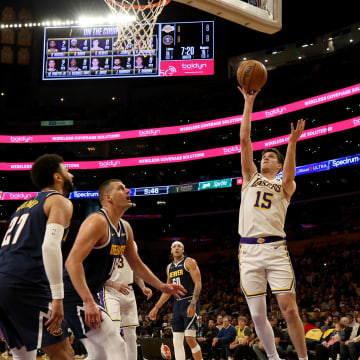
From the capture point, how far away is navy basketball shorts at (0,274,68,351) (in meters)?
3.88

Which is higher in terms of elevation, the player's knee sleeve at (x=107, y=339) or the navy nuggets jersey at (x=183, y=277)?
the navy nuggets jersey at (x=183, y=277)

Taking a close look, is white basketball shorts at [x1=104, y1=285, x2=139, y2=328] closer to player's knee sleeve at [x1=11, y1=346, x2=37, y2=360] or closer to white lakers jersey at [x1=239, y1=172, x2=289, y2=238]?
white lakers jersey at [x1=239, y1=172, x2=289, y2=238]

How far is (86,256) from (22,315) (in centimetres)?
85

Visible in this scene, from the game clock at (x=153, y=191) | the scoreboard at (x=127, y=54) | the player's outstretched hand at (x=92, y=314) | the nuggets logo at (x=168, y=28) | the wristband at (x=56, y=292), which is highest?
the nuggets logo at (x=168, y=28)

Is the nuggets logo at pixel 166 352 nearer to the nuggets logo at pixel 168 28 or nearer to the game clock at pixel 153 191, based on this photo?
the game clock at pixel 153 191

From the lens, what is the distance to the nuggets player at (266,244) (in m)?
5.79

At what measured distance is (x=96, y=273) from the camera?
484 centimetres

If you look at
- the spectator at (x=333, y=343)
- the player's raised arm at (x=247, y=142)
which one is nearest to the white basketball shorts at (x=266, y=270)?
the player's raised arm at (x=247, y=142)

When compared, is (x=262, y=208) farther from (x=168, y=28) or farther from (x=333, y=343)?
(x=168, y=28)

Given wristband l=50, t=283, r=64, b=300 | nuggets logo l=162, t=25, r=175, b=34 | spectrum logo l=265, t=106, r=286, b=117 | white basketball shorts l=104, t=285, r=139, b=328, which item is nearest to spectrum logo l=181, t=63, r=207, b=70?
nuggets logo l=162, t=25, r=175, b=34

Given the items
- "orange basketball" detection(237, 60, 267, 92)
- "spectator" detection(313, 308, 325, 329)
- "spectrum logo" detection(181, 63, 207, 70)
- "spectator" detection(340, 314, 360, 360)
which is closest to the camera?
"orange basketball" detection(237, 60, 267, 92)

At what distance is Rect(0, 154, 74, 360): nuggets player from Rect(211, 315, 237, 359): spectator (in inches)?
368

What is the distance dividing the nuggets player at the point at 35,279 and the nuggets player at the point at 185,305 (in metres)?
5.18

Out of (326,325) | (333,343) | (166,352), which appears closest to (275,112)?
(326,325)
